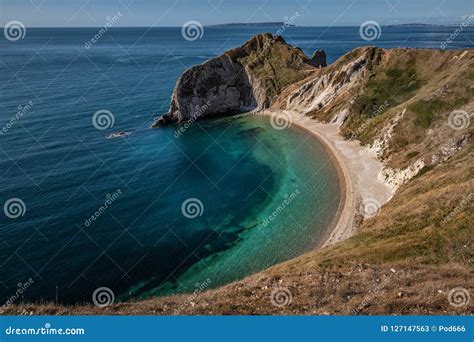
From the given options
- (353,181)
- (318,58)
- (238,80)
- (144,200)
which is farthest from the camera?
(318,58)

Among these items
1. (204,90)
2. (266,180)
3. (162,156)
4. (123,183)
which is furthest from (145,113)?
(266,180)

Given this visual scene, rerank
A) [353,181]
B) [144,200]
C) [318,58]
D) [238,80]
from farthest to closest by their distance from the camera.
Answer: [318,58]
[238,80]
[353,181]
[144,200]

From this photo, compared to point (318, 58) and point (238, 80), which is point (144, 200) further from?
point (318, 58)

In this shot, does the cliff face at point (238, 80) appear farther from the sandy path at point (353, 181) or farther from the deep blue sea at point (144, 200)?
the sandy path at point (353, 181)

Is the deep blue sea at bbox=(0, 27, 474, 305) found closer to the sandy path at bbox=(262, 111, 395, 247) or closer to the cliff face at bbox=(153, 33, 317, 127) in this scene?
the sandy path at bbox=(262, 111, 395, 247)

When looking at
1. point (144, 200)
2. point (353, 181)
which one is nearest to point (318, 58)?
point (353, 181)

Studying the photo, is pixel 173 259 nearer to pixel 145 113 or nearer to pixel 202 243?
pixel 202 243

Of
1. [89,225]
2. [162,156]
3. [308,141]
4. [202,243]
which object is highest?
[308,141]
